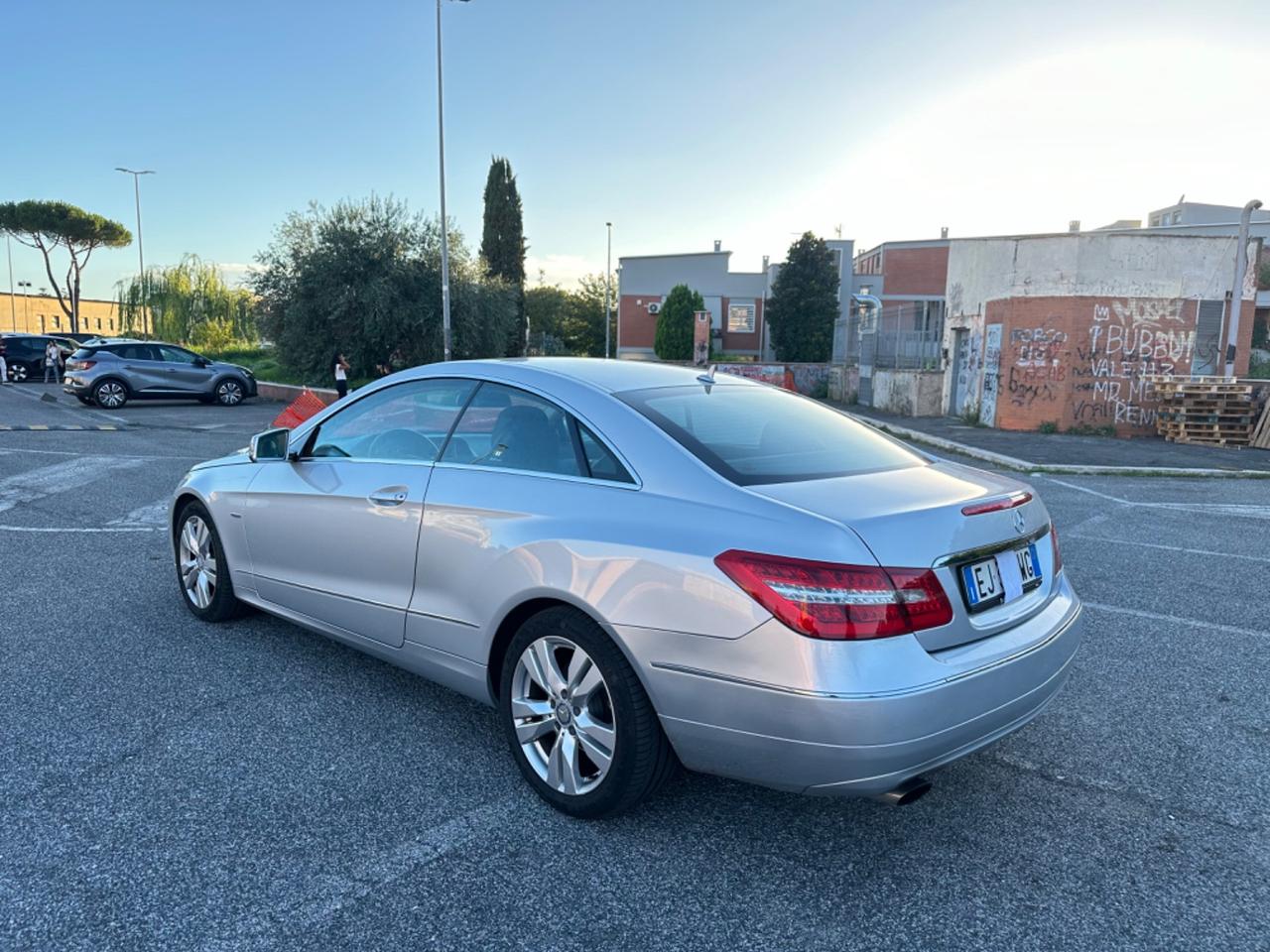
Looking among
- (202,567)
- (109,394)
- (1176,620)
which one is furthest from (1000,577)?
(109,394)

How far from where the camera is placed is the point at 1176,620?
5332mm

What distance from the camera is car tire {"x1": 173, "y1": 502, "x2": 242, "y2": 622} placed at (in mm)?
4773

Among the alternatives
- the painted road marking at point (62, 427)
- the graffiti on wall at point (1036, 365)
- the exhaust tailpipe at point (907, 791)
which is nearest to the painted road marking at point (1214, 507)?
the exhaust tailpipe at point (907, 791)

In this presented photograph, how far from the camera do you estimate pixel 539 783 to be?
3105 mm

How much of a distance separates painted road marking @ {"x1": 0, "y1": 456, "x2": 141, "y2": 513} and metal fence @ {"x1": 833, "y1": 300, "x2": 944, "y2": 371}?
1836 centimetres

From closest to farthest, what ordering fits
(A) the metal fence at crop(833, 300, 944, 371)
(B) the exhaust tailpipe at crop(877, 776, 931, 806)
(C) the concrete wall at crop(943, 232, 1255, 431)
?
(B) the exhaust tailpipe at crop(877, 776, 931, 806)
(C) the concrete wall at crop(943, 232, 1255, 431)
(A) the metal fence at crop(833, 300, 944, 371)

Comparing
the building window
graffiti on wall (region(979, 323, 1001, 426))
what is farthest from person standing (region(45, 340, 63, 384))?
the building window

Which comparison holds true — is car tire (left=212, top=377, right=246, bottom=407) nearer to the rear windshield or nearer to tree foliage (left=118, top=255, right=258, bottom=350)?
the rear windshield

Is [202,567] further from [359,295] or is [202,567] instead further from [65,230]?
[65,230]

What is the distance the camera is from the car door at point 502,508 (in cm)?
298

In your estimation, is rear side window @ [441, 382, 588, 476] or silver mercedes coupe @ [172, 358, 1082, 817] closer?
silver mercedes coupe @ [172, 358, 1082, 817]

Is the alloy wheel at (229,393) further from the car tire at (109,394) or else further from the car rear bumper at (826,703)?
the car rear bumper at (826,703)

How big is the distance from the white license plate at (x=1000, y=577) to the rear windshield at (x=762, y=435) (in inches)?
21.3

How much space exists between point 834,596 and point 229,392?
949 inches
